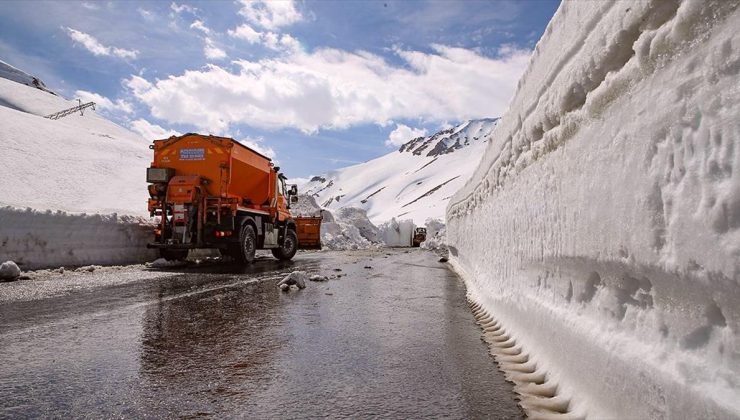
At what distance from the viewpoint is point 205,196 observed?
39.3 feet

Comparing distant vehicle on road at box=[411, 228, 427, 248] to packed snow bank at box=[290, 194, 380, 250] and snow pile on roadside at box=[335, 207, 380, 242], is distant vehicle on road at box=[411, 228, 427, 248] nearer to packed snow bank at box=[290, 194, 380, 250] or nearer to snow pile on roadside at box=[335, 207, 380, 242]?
packed snow bank at box=[290, 194, 380, 250]

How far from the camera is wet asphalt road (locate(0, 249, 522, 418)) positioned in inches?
100

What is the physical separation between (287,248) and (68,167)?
1882 cm

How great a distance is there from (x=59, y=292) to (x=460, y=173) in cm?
15726

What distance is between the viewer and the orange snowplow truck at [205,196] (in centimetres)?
1164

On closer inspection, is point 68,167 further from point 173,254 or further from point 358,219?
point 358,219

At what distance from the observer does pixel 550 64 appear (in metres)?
3.27

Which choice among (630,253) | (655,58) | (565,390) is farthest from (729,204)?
(565,390)

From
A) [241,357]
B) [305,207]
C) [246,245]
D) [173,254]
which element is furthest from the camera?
[305,207]

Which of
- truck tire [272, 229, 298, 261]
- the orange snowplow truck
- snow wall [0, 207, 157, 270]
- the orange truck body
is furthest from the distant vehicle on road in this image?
snow wall [0, 207, 157, 270]

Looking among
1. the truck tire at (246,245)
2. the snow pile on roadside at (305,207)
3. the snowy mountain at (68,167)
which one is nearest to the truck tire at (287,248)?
the truck tire at (246,245)

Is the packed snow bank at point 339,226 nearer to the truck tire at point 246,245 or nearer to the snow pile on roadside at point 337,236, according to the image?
the snow pile on roadside at point 337,236

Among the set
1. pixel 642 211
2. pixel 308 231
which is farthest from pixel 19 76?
pixel 642 211

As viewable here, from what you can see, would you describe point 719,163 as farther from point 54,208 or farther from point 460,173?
point 460,173
